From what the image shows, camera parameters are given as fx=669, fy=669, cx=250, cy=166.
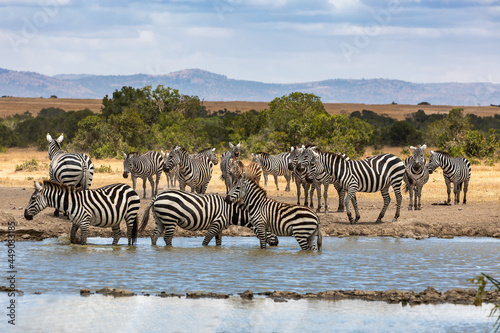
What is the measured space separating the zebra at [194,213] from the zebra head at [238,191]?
0.56ft

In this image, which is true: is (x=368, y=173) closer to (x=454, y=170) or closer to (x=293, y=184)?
(x=454, y=170)

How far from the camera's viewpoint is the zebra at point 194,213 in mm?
12070

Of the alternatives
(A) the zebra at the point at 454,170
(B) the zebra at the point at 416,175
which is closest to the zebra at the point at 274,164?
(A) the zebra at the point at 454,170

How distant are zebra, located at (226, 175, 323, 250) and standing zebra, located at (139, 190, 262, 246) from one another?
260 millimetres

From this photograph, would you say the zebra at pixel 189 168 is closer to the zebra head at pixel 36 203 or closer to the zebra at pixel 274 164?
the zebra at pixel 274 164

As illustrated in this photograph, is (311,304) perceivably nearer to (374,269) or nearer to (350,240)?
(374,269)

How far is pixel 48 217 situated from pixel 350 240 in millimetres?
6957

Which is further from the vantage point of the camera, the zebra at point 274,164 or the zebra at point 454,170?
the zebra at point 274,164

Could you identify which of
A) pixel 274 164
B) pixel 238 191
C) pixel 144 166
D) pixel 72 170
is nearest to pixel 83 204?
pixel 238 191

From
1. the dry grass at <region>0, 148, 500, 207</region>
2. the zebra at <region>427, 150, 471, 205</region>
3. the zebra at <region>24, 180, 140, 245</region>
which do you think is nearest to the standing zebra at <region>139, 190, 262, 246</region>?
the zebra at <region>24, 180, 140, 245</region>

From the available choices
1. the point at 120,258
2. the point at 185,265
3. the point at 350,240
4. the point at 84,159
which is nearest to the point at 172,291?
the point at 185,265

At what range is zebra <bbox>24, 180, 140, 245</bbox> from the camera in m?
11.8

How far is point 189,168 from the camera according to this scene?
64.5ft

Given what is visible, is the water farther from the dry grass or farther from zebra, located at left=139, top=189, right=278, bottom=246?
the dry grass
